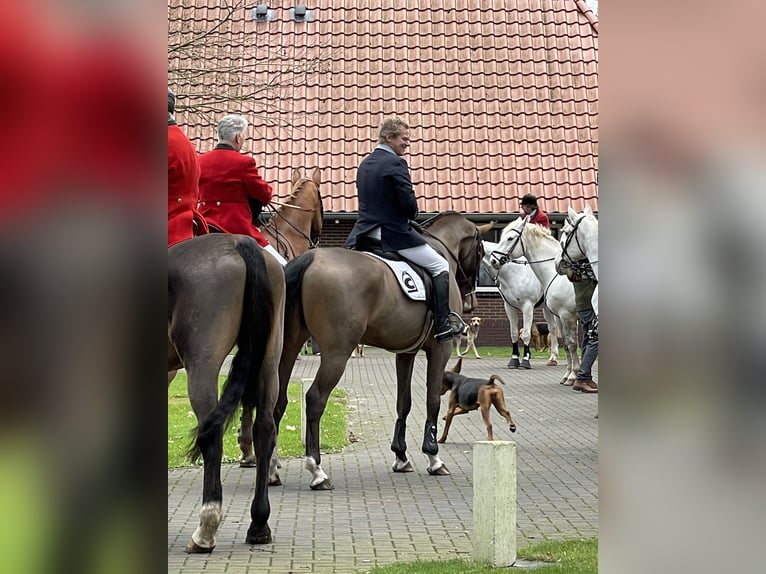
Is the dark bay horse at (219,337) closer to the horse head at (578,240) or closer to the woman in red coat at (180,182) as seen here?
the woman in red coat at (180,182)

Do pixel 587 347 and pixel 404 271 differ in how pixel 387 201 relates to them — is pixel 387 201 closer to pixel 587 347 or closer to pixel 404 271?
pixel 404 271

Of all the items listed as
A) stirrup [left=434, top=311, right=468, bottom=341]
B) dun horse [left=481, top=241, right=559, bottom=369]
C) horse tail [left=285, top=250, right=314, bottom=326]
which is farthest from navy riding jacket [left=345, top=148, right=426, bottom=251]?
dun horse [left=481, top=241, right=559, bottom=369]

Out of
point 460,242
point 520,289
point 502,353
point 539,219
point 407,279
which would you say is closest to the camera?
point 407,279

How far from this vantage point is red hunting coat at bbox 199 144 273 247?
9461 millimetres

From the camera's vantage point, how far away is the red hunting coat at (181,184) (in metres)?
6.07

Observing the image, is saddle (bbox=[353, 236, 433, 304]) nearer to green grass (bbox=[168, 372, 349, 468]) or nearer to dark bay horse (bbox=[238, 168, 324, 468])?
green grass (bbox=[168, 372, 349, 468])

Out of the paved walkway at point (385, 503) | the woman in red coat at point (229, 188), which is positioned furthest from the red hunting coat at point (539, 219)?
the woman in red coat at point (229, 188)

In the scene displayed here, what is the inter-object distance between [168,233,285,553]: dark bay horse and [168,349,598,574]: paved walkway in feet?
1.39

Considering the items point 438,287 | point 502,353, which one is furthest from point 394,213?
point 502,353

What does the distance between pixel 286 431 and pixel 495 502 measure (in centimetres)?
684

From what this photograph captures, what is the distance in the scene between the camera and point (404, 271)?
9.70 m

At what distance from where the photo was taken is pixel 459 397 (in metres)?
11.4
